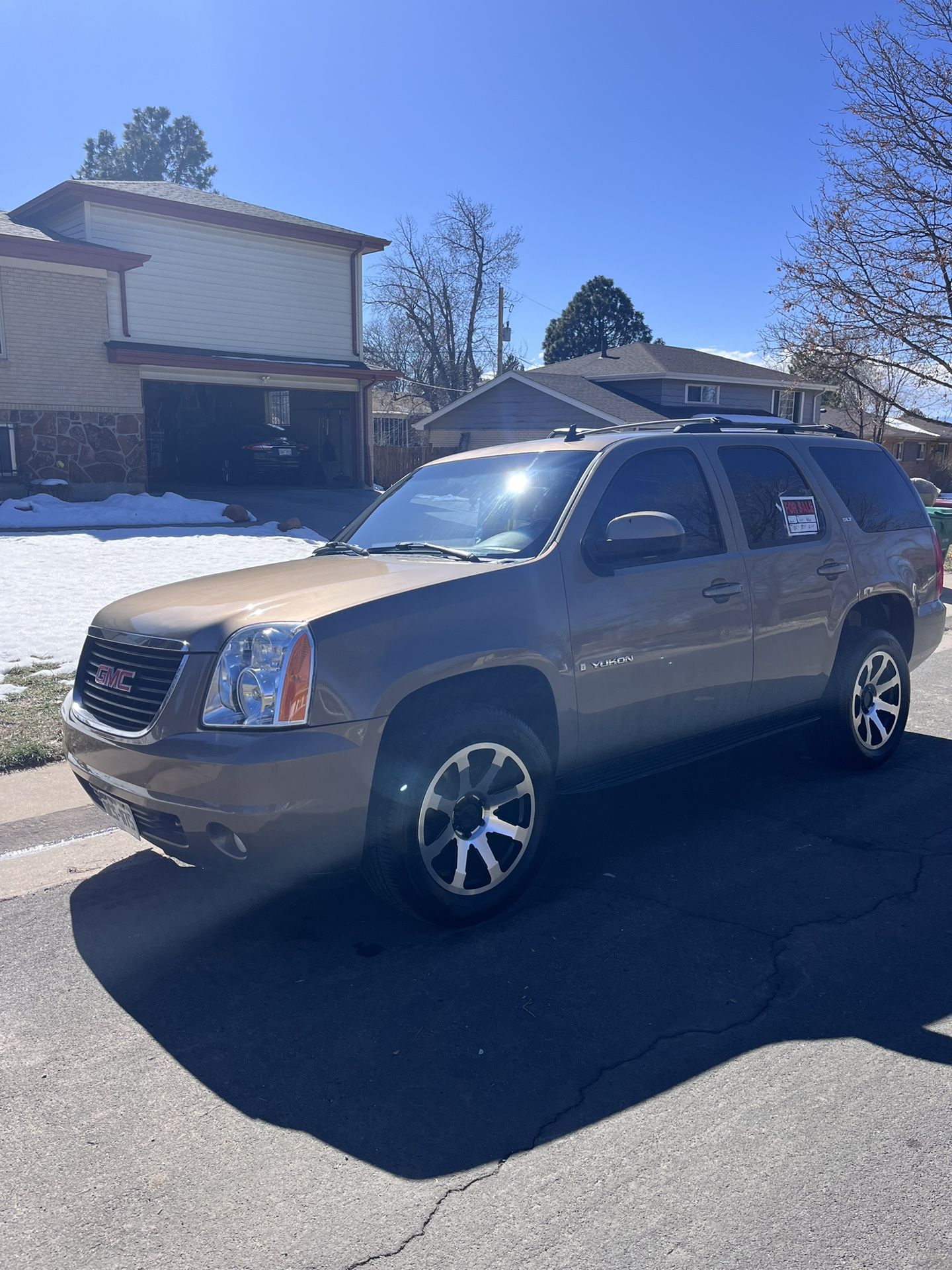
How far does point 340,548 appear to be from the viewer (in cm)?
522

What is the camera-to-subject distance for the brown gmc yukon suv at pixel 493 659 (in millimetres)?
3719

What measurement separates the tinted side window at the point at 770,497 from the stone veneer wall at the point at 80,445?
17.8 meters

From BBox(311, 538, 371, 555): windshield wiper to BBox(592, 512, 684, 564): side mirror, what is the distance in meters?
1.20

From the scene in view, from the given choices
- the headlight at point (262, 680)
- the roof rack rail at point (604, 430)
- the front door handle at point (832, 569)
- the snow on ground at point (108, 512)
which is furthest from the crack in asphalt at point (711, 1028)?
the snow on ground at point (108, 512)

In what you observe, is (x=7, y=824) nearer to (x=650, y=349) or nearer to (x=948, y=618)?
(x=948, y=618)

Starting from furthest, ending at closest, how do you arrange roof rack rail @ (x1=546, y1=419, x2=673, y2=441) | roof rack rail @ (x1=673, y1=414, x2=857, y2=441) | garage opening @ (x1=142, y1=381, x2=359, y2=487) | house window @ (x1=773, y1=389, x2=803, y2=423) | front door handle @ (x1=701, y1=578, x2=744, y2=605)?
house window @ (x1=773, y1=389, x2=803, y2=423)
garage opening @ (x1=142, y1=381, x2=359, y2=487)
roof rack rail @ (x1=673, y1=414, x2=857, y2=441)
roof rack rail @ (x1=546, y1=419, x2=673, y2=441)
front door handle @ (x1=701, y1=578, x2=744, y2=605)

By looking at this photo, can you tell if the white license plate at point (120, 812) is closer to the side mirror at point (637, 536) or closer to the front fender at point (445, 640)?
the front fender at point (445, 640)

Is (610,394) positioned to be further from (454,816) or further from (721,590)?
(454,816)

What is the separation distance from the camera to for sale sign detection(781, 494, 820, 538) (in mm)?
5574

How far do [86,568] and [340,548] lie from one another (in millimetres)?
8622

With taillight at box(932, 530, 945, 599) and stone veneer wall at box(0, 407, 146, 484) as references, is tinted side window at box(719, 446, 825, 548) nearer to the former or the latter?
taillight at box(932, 530, 945, 599)

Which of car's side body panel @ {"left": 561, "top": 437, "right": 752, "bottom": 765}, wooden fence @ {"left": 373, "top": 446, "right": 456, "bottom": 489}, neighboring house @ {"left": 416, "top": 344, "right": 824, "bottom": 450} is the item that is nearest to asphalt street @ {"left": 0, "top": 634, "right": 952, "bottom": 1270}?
car's side body panel @ {"left": 561, "top": 437, "right": 752, "bottom": 765}

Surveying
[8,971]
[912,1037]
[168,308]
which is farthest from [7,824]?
[168,308]

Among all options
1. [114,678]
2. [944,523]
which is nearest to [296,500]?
[944,523]
